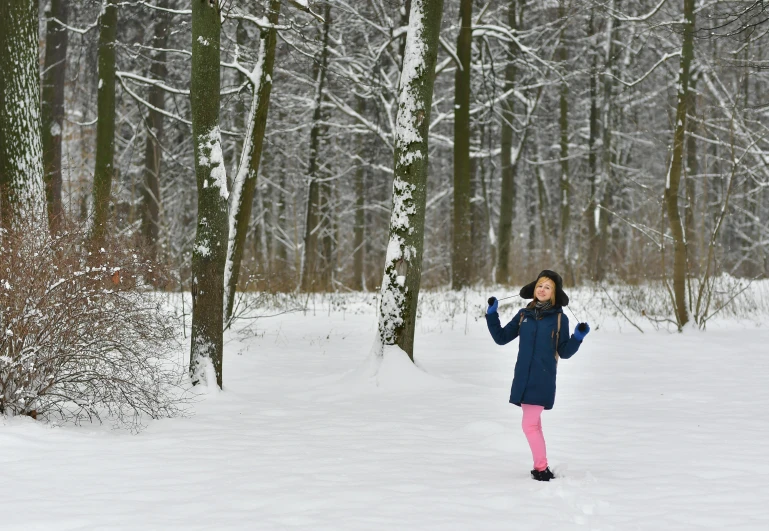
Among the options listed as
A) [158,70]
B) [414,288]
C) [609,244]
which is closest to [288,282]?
[414,288]

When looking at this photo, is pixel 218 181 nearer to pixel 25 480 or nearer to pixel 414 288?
pixel 414 288

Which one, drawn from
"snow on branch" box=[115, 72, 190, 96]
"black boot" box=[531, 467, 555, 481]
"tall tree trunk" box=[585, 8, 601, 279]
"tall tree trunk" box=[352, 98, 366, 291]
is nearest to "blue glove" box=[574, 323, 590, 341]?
"black boot" box=[531, 467, 555, 481]

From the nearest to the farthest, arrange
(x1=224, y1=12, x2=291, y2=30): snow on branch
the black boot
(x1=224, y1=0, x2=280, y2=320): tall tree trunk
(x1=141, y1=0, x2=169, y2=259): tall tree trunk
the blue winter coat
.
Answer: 1. the black boot
2. the blue winter coat
3. (x1=224, y1=12, x2=291, y2=30): snow on branch
4. (x1=224, y1=0, x2=280, y2=320): tall tree trunk
5. (x1=141, y1=0, x2=169, y2=259): tall tree trunk

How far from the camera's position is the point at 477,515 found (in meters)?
4.48

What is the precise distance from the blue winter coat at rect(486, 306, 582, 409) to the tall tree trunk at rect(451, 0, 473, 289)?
1088 centimetres

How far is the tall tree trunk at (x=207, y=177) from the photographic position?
7820 millimetres

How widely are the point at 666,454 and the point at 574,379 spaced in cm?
381

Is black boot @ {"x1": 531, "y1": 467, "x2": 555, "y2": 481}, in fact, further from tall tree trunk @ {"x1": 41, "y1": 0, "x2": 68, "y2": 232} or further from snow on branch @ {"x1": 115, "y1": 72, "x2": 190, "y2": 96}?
tall tree trunk @ {"x1": 41, "y1": 0, "x2": 68, "y2": 232}

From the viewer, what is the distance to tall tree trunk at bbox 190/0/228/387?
7820 mm

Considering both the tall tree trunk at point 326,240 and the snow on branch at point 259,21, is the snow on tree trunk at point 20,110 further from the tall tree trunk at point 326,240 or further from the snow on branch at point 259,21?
the tall tree trunk at point 326,240

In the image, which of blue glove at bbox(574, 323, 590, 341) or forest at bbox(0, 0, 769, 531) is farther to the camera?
blue glove at bbox(574, 323, 590, 341)

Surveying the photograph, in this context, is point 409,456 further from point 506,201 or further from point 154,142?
point 506,201

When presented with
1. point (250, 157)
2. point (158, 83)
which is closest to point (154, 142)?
point (158, 83)

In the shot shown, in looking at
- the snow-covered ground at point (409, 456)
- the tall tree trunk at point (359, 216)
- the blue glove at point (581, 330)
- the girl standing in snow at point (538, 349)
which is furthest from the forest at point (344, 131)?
the blue glove at point (581, 330)
